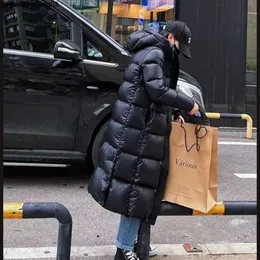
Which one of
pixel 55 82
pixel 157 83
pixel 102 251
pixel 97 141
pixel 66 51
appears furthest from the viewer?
pixel 97 141

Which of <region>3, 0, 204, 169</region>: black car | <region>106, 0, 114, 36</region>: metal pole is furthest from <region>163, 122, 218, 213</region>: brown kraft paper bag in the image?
<region>106, 0, 114, 36</region>: metal pole

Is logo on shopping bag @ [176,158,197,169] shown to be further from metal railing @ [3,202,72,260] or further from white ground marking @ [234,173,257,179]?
white ground marking @ [234,173,257,179]

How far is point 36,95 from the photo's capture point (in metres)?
4.81

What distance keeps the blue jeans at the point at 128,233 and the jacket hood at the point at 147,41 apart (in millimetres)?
1102

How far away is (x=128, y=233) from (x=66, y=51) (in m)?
2.29

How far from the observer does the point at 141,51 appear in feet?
9.51

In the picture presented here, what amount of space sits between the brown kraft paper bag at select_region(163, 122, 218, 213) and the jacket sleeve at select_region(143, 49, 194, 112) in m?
0.15

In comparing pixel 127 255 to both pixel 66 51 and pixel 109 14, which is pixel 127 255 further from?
pixel 109 14

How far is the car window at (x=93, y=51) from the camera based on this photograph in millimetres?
5031

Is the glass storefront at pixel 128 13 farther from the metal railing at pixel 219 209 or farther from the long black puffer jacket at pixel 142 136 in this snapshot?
the metal railing at pixel 219 209

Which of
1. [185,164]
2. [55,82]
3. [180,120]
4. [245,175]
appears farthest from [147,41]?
[245,175]

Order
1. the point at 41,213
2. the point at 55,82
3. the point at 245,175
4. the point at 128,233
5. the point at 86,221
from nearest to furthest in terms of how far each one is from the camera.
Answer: the point at 41,213 < the point at 128,233 < the point at 86,221 < the point at 55,82 < the point at 245,175

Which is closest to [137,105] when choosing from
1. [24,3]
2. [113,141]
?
[113,141]

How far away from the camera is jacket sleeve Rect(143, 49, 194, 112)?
2.76 meters
